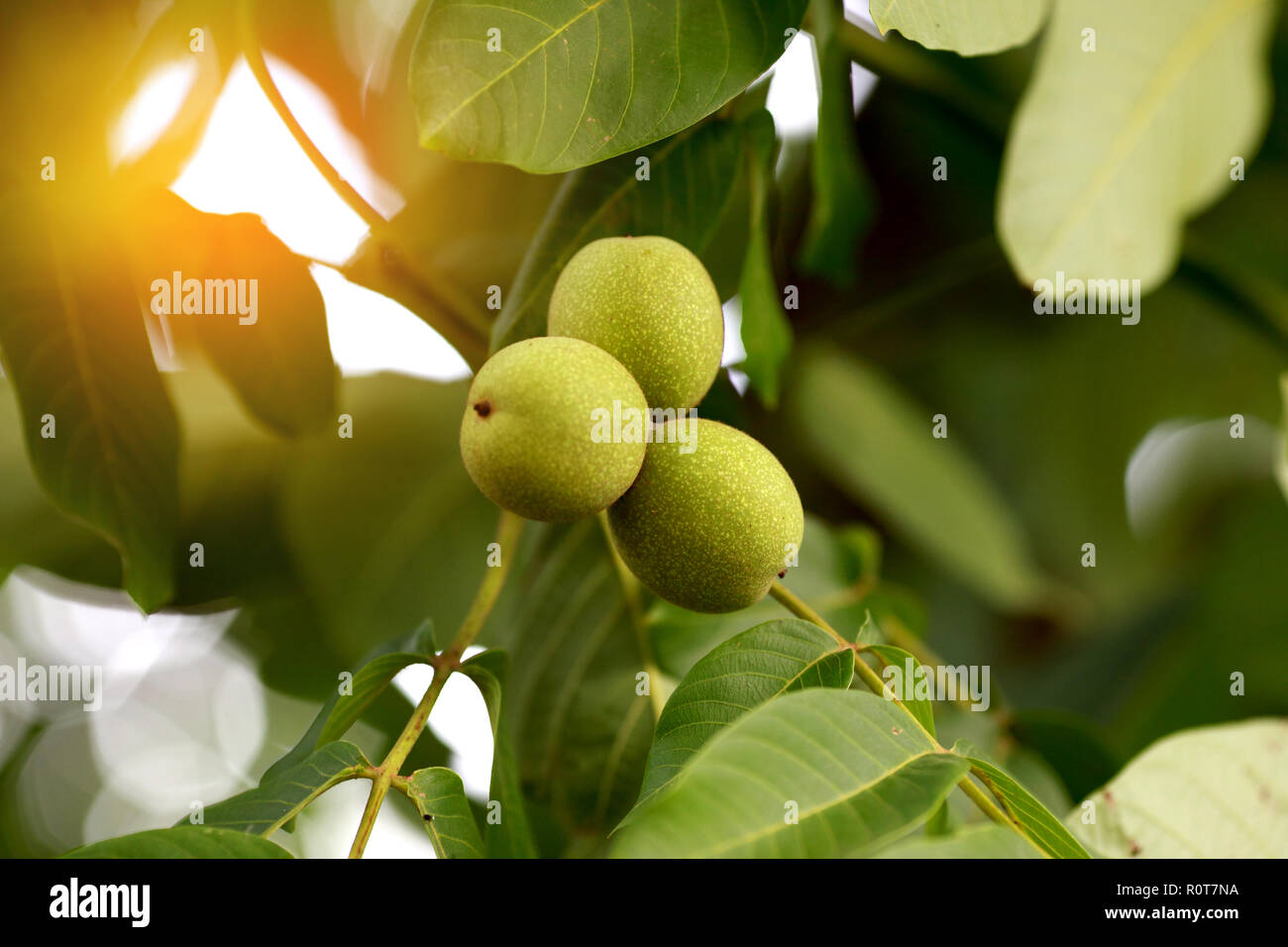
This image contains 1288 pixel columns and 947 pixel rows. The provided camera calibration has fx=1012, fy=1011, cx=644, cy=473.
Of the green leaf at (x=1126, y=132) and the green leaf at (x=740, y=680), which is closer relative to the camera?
the green leaf at (x=740, y=680)

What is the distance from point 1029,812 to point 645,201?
0.56m

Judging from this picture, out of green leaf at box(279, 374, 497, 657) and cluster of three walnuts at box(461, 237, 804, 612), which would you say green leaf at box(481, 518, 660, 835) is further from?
cluster of three walnuts at box(461, 237, 804, 612)

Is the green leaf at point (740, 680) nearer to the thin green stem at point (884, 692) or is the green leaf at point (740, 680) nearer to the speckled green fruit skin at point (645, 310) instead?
the thin green stem at point (884, 692)

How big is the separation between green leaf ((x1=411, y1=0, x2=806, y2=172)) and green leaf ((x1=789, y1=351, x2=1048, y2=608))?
78 cm

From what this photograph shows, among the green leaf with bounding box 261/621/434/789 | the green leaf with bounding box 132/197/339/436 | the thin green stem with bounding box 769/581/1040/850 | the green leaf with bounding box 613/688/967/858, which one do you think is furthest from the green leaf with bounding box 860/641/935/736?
the green leaf with bounding box 132/197/339/436

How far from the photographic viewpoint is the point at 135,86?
0.96m

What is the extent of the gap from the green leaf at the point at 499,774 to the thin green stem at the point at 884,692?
23 cm

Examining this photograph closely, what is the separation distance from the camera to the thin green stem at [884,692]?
2.24ft

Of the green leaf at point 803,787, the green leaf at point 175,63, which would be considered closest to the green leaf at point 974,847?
the green leaf at point 803,787

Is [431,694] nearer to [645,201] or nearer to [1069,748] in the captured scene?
[645,201]

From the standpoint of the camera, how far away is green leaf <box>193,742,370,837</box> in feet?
2.22

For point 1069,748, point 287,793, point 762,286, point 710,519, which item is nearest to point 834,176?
point 762,286

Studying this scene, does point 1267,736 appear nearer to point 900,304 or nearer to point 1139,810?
point 1139,810

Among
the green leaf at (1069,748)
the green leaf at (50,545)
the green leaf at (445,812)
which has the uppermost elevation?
the green leaf at (50,545)
